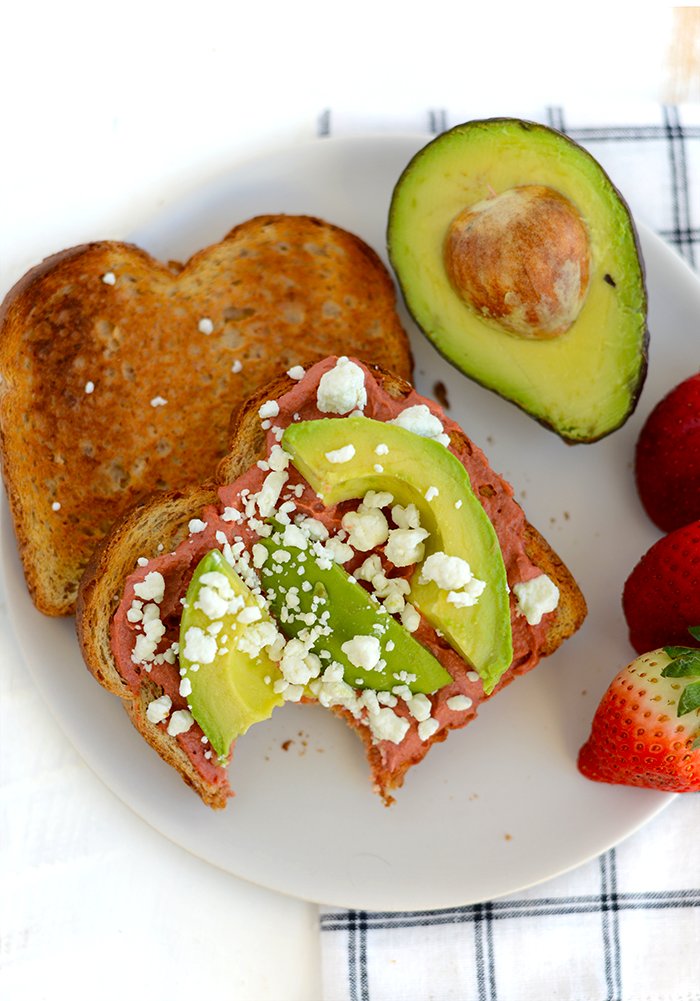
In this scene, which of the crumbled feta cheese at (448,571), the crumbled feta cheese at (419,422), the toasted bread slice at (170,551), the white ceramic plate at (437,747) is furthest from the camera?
the white ceramic plate at (437,747)

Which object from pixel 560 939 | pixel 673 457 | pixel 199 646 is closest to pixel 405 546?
pixel 199 646

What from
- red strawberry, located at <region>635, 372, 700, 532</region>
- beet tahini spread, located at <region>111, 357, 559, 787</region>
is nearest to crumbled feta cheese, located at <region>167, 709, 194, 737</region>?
beet tahini spread, located at <region>111, 357, 559, 787</region>

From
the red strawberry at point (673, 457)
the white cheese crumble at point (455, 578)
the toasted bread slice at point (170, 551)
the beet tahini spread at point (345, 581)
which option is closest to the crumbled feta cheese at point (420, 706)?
the beet tahini spread at point (345, 581)

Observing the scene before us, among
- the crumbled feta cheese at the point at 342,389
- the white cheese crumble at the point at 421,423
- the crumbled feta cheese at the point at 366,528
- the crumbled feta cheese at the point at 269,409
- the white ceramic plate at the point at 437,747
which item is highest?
the crumbled feta cheese at the point at 342,389

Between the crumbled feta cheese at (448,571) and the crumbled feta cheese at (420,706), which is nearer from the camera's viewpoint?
the crumbled feta cheese at (448,571)

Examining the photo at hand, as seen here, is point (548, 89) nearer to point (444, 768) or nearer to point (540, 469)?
point (540, 469)

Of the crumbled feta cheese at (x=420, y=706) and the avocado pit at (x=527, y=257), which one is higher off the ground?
the avocado pit at (x=527, y=257)

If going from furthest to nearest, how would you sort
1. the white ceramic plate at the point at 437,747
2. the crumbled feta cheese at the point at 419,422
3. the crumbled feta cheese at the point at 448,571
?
the white ceramic plate at the point at 437,747
the crumbled feta cheese at the point at 419,422
the crumbled feta cheese at the point at 448,571

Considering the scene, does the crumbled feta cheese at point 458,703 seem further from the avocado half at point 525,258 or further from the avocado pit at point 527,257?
the avocado pit at point 527,257
